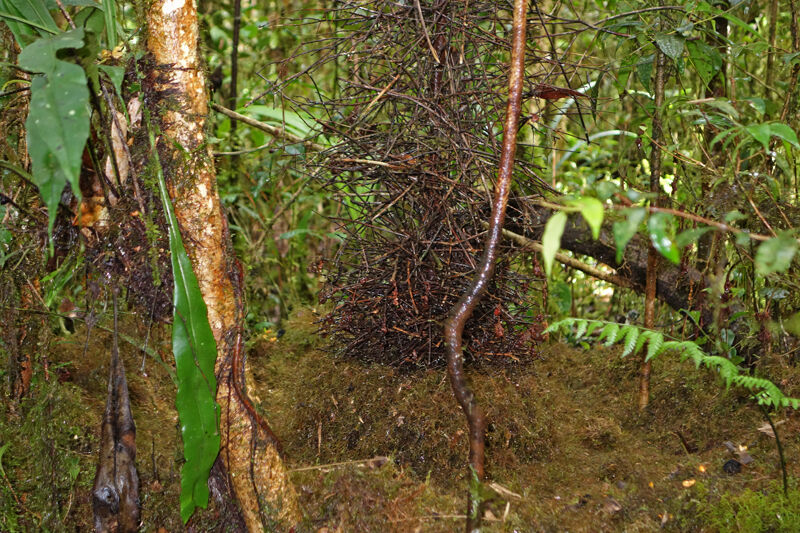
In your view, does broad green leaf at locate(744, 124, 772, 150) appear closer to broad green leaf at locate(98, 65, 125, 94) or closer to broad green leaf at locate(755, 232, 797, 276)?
broad green leaf at locate(755, 232, 797, 276)

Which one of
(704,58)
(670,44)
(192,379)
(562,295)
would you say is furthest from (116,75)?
(562,295)

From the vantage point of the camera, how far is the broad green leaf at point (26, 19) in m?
1.37

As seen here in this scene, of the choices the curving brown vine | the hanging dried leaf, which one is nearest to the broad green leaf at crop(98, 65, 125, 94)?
the hanging dried leaf

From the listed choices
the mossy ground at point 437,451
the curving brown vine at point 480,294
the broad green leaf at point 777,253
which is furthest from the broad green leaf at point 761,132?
the mossy ground at point 437,451

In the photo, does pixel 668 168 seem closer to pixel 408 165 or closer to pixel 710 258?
pixel 710 258

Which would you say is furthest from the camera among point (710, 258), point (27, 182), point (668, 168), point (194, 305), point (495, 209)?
point (668, 168)

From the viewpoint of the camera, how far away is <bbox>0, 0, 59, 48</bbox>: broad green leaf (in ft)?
4.48

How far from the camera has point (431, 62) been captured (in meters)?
1.73

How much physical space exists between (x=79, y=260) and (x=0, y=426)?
618 millimetres

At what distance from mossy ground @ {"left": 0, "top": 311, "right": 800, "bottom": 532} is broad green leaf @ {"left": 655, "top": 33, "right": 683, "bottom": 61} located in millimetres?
1040

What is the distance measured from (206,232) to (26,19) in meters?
0.62

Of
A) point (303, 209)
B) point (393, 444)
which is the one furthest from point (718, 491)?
point (303, 209)

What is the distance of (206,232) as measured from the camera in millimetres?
1441

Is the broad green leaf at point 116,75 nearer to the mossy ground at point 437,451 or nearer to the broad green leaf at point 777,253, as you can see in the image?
the mossy ground at point 437,451
